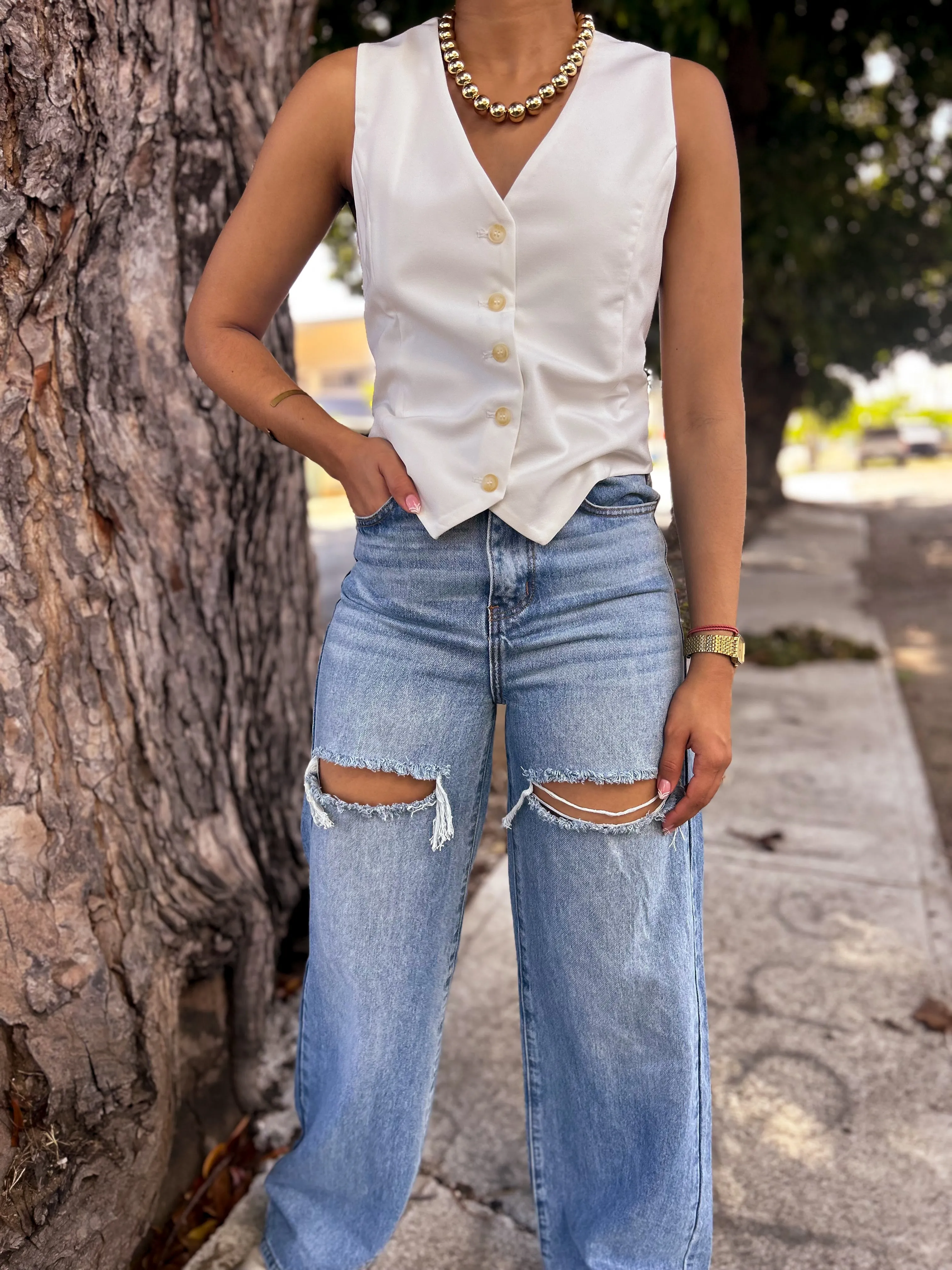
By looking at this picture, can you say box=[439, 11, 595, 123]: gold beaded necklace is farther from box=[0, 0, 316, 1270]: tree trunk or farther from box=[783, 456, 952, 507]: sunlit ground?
box=[783, 456, 952, 507]: sunlit ground

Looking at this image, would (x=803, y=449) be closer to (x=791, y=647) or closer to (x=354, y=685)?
(x=791, y=647)

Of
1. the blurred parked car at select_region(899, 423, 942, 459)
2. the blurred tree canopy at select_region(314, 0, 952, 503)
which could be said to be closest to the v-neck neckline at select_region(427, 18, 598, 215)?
the blurred tree canopy at select_region(314, 0, 952, 503)

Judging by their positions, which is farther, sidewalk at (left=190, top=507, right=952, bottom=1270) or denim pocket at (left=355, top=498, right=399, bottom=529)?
sidewalk at (left=190, top=507, right=952, bottom=1270)

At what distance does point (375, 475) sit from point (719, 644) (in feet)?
1.71

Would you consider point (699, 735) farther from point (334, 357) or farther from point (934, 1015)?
point (334, 357)

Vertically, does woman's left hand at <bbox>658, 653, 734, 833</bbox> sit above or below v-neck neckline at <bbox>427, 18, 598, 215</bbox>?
below

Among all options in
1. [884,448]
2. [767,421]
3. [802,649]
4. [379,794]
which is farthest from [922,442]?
[379,794]

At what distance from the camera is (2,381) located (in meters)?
1.67

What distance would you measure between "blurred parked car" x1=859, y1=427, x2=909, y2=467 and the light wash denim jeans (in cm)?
3311

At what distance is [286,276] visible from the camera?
1583 millimetres

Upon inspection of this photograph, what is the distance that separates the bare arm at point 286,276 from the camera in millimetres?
1463

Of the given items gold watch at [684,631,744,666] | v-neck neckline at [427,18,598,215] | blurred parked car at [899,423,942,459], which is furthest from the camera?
blurred parked car at [899,423,942,459]

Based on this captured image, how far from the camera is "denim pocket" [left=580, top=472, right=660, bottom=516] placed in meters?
1.45

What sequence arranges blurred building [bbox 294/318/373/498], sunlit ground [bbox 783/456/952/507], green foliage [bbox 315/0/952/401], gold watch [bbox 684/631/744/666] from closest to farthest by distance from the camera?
gold watch [bbox 684/631/744/666], green foliage [bbox 315/0/952/401], sunlit ground [bbox 783/456/952/507], blurred building [bbox 294/318/373/498]
